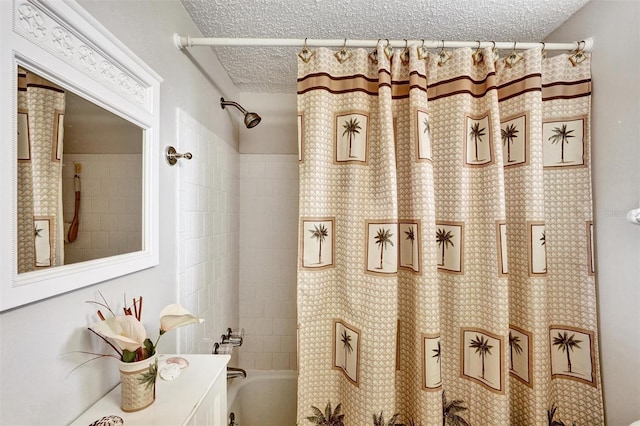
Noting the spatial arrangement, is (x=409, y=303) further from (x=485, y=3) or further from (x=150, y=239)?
(x=485, y=3)

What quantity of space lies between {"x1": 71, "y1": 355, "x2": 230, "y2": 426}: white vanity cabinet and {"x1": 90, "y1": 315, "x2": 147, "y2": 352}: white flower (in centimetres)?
16

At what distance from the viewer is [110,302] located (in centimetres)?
74

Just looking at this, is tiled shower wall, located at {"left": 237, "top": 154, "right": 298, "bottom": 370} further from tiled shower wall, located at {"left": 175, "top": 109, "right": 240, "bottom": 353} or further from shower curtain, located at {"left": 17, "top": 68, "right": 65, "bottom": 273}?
shower curtain, located at {"left": 17, "top": 68, "right": 65, "bottom": 273}

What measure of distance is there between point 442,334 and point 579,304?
58cm

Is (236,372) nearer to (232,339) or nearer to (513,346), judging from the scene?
(232,339)

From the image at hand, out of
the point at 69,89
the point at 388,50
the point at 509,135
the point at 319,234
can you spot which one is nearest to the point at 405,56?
the point at 388,50

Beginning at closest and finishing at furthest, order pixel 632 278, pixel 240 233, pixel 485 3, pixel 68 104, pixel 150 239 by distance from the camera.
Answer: pixel 68 104 < pixel 150 239 < pixel 632 278 < pixel 485 3 < pixel 240 233

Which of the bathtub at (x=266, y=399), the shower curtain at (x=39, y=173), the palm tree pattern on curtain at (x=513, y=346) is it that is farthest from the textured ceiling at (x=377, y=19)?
the bathtub at (x=266, y=399)

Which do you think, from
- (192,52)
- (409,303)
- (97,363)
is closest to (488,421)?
(409,303)

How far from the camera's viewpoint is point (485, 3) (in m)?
1.13

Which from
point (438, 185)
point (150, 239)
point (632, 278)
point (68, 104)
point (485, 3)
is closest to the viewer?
point (68, 104)

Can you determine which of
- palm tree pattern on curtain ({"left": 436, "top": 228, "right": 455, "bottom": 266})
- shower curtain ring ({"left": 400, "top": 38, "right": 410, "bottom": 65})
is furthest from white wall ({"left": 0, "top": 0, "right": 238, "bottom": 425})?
palm tree pattern on curtain ({"left": 436, "top": 228, "right": 455, "bottom": 266})

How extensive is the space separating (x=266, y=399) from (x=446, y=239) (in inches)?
60.9

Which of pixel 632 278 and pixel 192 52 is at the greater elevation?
pixel 192 52
